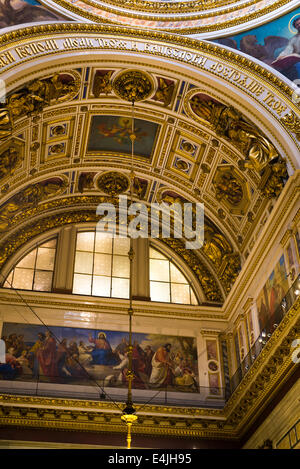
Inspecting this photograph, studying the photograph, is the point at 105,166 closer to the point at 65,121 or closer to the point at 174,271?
the point at 65,121

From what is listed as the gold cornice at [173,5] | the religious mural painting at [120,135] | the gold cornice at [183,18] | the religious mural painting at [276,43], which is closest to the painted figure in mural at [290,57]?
the religious mural painting at [276,43]

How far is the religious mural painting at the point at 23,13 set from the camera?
13.4 metres

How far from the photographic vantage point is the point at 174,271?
18109 millimetres

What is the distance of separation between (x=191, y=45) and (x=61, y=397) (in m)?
8.69

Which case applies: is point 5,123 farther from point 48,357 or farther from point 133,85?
point 48,357

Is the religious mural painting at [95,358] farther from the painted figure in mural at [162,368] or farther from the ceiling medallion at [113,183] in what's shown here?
the ceiling medallion at [113,183]

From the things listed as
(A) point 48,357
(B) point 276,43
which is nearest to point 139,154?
(B) point 276,43

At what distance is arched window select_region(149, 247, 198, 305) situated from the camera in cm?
1750

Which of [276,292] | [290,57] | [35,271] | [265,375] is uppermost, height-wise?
[290,57]

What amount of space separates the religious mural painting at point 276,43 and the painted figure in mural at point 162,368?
7461mm

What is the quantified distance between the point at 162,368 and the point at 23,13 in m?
9.08

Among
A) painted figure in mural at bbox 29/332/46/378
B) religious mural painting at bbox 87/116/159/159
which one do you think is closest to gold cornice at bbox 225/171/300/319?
religious mural painting at bbox 87/116/159/159

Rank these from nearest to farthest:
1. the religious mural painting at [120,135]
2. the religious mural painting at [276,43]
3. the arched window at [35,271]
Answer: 1. the religious mural painting at [276,43]
2. the religious mural painting at [120,135]
3. the arched window at [35,271]

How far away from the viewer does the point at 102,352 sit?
1580cm
